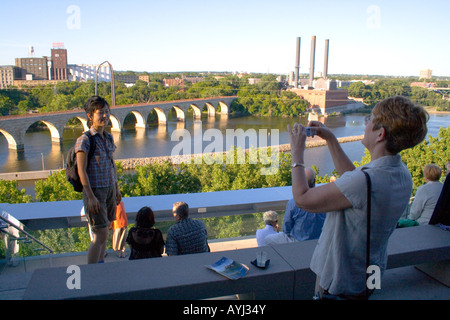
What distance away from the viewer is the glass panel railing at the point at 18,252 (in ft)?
4.12

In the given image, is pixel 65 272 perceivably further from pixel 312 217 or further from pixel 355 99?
pixel 355 99

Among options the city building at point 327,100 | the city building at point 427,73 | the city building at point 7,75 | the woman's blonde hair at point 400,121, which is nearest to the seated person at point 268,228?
the woman's blonde hair at point 400,121

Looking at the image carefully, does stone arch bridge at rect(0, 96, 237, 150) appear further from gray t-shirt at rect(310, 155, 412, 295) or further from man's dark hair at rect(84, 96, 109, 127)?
gray t-shirt at rect(310, 155, 412, 295)

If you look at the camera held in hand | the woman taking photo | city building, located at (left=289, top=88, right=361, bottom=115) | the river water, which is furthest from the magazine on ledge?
city building, located at (left=289, top=88, right=361, bottom=115)

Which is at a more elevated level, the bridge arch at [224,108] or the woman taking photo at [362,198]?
the woman taking photo at [362,198]

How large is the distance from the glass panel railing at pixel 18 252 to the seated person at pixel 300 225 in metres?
1.01

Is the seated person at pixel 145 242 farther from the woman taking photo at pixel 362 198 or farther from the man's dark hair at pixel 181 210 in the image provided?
the woman taking photo at pixel 362 198

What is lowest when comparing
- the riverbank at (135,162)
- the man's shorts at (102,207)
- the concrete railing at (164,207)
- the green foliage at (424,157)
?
the riverbank at (135,162)

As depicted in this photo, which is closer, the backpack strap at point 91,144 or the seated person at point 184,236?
the backpack strap at point 91,144

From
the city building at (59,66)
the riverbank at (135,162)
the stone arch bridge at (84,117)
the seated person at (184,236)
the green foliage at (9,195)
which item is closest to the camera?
the seated person at (184,236)

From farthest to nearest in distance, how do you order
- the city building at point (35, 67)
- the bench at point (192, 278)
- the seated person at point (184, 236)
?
1. the city building at point (35, 67)
2. the seated person at point (184, 236)
3. the bench at point (192, 278)

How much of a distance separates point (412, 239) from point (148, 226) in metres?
1.09

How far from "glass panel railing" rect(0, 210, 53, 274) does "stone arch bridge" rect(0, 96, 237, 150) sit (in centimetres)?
1705
